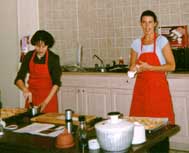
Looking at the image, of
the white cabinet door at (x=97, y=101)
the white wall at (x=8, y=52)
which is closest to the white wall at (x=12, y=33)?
the white wall at (x=8, y=52)

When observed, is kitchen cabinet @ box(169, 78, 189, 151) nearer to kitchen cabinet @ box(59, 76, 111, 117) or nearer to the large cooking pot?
kitchen cabinet @ box(59, 76, 111, 117)

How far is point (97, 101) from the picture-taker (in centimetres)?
482

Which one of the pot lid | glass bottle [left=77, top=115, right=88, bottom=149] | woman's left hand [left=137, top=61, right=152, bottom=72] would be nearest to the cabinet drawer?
woman's left hand [left=137, top=61, right=152, bottom=72]

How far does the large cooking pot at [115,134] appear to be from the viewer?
6.71 ft

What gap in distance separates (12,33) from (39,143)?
3.22m

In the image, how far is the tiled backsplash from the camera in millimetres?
5223

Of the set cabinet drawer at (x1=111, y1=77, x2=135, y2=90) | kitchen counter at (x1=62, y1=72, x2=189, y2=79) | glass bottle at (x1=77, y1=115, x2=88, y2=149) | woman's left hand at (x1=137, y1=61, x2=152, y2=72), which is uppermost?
woman's left hand at (x1=137, y1=61, x2=152, y2=72)

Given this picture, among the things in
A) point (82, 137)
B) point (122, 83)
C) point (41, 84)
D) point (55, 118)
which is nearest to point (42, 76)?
point (41, 84)

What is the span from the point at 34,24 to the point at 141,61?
2.05 m

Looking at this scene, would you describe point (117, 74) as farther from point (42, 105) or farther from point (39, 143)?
point (39, 143)

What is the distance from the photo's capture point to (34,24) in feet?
17.0

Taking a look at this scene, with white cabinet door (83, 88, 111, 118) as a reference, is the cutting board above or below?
above

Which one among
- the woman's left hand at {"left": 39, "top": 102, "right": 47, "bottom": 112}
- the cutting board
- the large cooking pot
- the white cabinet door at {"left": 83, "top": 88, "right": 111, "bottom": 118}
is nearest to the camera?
the large cooking pot

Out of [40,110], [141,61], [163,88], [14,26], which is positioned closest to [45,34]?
[40,110]
